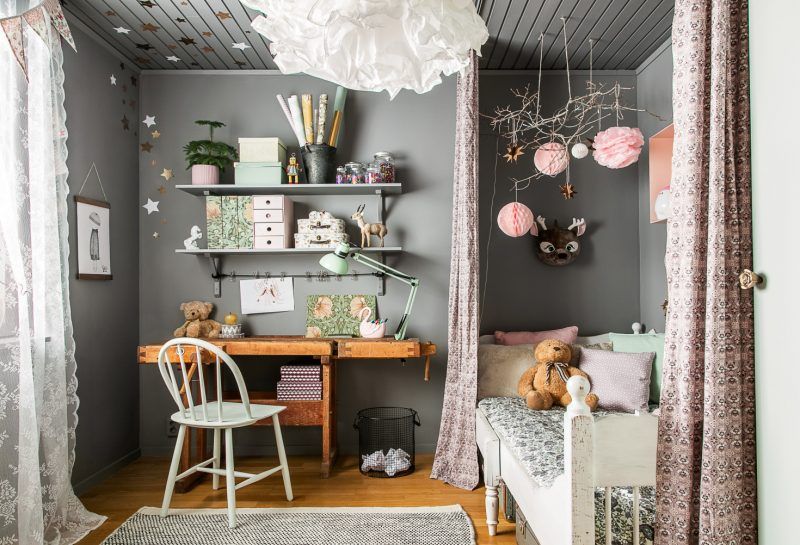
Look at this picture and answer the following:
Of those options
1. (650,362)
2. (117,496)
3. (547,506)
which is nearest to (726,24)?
(547,506)

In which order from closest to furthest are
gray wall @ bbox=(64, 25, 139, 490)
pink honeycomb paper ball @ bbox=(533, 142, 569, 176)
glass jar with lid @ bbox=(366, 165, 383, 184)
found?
1. gray wall @ bbox=(64, 25, 139, 490)
2. pink honeycomb paper ball @ bbox=(533, 142, 569, 176)
3. glass jar with lid @ bbox=(366, 165, 383, 184)

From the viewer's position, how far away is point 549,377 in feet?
10.5

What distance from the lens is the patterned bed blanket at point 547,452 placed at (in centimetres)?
176

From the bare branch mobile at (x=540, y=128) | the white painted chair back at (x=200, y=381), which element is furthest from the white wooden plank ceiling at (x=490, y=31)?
the white painted chair back at (x=200, y=381)

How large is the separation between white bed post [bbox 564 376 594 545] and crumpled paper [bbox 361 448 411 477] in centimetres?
202

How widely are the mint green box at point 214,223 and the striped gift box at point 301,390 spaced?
990 mm

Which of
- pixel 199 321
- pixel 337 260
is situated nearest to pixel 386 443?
pixel 337 260

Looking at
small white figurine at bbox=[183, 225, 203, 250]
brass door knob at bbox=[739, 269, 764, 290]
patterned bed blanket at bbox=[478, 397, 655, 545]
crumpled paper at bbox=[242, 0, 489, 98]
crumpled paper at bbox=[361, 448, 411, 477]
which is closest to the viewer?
brass door knob at bbox=[739, 269, 764, 290]

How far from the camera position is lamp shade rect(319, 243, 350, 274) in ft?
11.3

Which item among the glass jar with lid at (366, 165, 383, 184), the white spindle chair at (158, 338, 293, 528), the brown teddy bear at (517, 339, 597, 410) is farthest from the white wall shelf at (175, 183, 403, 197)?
the brown teddy bear at (517, 339, 597, 410)

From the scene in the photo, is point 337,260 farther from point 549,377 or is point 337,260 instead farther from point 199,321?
point 549,377

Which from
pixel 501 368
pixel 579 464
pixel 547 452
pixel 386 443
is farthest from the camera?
pixel 386 443

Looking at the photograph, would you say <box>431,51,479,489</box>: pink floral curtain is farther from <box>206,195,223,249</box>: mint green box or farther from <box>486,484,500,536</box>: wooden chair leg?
<box>206,195,223,249</box>: mint green box

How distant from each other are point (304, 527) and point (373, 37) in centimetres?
221
